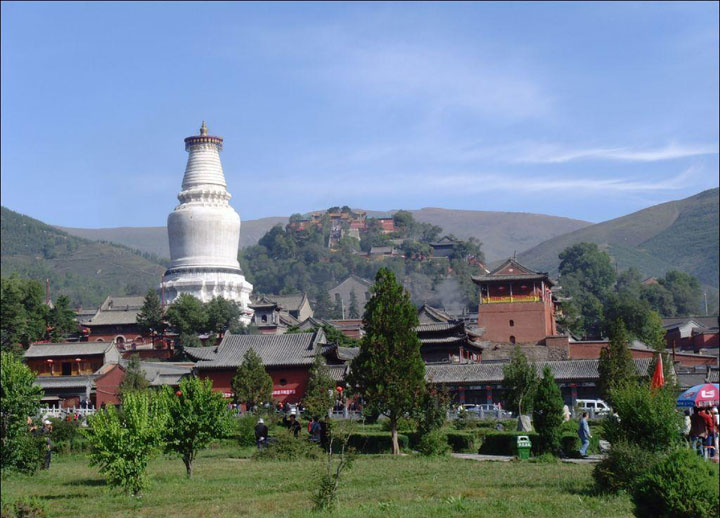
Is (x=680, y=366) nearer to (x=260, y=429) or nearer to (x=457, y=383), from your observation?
(x=457, y=383)

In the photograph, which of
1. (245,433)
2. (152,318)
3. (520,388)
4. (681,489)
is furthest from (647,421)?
(152,318)

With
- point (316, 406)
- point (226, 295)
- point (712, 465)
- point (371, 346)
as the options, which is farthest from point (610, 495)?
→ point (226, 295)

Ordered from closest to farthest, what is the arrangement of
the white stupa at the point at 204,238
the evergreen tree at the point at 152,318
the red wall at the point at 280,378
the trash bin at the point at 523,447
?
the trash bin at the point at 523,447 < the red wall at the point at 280,378 < the evergreen tree at the point at 152,318 < the white stupa at the point at 204,238

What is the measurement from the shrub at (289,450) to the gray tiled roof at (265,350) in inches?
819

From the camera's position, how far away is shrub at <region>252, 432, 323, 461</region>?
994 inches

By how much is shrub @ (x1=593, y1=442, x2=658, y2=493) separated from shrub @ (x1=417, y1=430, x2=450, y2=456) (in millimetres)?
8480

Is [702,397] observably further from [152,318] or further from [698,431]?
[152,318]

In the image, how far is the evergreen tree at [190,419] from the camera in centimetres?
2228

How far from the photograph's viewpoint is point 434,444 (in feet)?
82.4

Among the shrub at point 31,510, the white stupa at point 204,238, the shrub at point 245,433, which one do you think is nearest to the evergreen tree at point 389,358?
the shrub at point 245,433

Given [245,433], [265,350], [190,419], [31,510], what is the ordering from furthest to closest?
[265,350] < [245,433] < [190,419] < [31,510]

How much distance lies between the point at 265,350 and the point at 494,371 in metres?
Result: 10.7

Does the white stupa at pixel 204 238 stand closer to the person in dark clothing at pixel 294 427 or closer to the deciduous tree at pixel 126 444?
the person in dark clothing at pixel 294 427

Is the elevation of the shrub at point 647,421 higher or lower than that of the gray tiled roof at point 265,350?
lower
